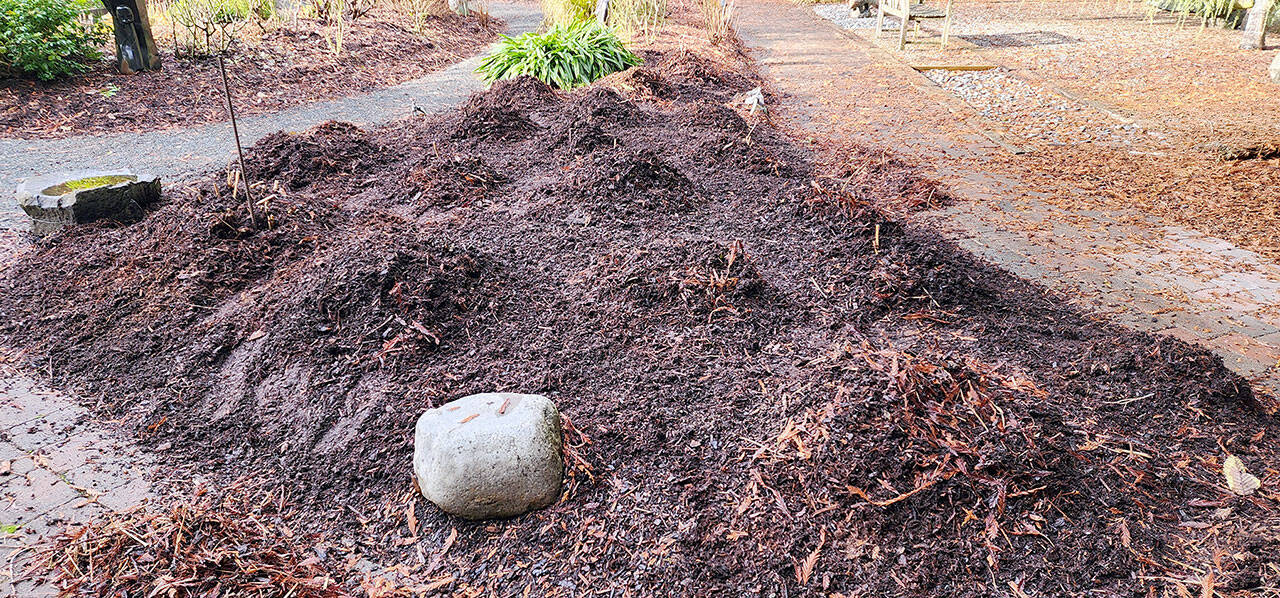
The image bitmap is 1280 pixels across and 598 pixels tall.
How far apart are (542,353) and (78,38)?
7544 mm

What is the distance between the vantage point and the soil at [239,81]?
6.78m

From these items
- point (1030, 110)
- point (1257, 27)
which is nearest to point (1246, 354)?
point (1030, 110)

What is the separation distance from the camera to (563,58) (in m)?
8.41

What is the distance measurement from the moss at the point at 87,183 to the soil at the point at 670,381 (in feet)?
1.24

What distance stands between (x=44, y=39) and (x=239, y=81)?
1682 mm

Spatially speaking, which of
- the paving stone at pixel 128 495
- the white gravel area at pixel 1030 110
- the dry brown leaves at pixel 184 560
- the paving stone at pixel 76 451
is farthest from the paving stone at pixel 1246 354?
the paving stone at pixel 76 451

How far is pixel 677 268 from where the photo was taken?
3.38 m

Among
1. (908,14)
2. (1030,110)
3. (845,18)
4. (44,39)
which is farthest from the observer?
(845,18)

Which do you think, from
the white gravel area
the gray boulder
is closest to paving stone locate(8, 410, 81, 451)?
the gray boulder

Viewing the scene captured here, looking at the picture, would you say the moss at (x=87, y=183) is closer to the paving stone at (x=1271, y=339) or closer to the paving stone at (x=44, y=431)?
the paving stone at (x=44, y=431)

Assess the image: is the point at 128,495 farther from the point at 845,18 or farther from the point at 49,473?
the point at 845,18

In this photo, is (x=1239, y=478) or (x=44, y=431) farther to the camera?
(x=44, y=431)

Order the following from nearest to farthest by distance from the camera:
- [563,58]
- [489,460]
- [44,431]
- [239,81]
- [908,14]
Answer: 1. [489,460]
2. [44,431]
3. [239,81]
4. [563,58]
5. [908,14]

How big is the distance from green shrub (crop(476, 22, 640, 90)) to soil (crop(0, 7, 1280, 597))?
3778 millimetres
